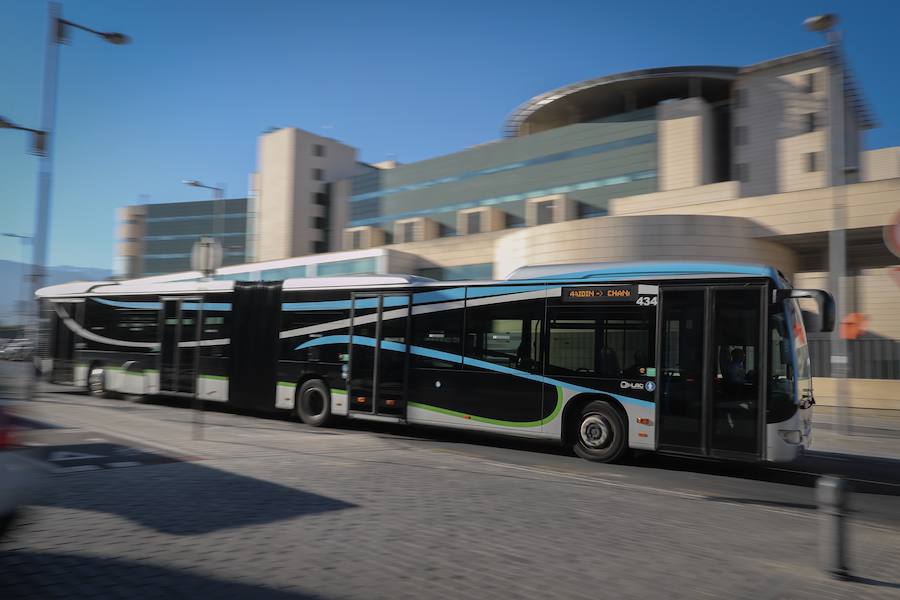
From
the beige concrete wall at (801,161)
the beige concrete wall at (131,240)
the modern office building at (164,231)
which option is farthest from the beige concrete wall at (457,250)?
the beige concrete wall at (131,240)

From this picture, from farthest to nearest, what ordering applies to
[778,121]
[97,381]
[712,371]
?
[778,121] → [97,381] → [712,371]

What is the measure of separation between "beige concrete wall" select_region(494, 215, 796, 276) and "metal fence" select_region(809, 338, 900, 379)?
6.71 meters

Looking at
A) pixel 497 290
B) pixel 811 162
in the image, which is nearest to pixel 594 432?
pixel 497 290

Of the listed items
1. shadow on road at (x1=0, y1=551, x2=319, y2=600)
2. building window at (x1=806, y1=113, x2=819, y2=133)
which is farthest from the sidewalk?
building window at (x1=806, y1=113, x2=819, y2=133)

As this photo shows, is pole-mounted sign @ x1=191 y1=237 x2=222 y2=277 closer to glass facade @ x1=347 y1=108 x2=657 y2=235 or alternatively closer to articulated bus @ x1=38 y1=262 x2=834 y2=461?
articulated bus @ x1=38 y1=262 x2=834 y2=461

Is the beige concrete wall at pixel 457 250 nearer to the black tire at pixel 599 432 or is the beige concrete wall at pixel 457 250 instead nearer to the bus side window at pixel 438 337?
the bus side window at pixel 438 337

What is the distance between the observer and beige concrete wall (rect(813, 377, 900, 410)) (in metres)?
23.5

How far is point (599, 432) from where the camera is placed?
1062 cm

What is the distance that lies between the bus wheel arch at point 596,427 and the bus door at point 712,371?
0.70 metres

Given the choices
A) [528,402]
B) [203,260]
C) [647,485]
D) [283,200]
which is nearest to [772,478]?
[647,485]

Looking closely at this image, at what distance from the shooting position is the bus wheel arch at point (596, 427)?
410 inches

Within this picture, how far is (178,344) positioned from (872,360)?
24.2 m

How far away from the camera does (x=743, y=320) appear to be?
31.3 feet

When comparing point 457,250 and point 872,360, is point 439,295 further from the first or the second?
point 457,250
